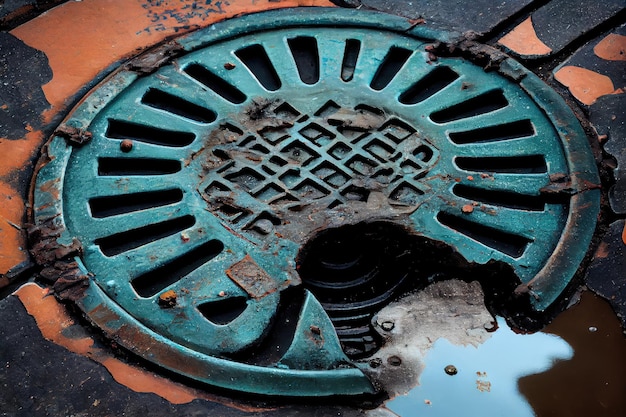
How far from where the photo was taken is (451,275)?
6.12 feet

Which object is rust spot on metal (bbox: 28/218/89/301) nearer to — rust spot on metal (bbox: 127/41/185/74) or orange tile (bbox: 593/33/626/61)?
rust spot on metal (bbox: 127/41/185/74)

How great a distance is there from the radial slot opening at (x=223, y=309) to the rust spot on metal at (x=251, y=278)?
0.03 meters

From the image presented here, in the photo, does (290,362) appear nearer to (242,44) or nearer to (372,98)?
(372,98)

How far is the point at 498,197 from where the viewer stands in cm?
198

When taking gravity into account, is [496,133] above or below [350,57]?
above

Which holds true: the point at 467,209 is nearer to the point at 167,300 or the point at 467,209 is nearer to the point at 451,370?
the point at 451,370

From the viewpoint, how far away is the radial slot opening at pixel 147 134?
2.08 meters

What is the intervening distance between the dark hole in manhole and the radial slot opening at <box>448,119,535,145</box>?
0.39 metres

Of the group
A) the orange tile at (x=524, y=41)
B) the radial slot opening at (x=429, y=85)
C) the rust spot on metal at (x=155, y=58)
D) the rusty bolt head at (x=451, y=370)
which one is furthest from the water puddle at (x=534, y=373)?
the rust spot on metal at (x=155, y=58)

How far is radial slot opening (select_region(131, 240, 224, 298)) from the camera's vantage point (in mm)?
1786

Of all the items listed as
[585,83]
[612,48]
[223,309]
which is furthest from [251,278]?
[612,48]

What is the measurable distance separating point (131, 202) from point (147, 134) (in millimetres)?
244

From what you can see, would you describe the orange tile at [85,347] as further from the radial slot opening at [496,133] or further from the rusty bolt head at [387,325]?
the radial slot opening at [496,133]

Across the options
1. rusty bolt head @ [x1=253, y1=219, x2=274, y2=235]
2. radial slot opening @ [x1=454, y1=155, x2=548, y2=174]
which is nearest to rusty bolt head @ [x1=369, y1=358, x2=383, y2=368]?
rusty bolt head @ [x1=253, y1=219, x2=274, y2=235]
